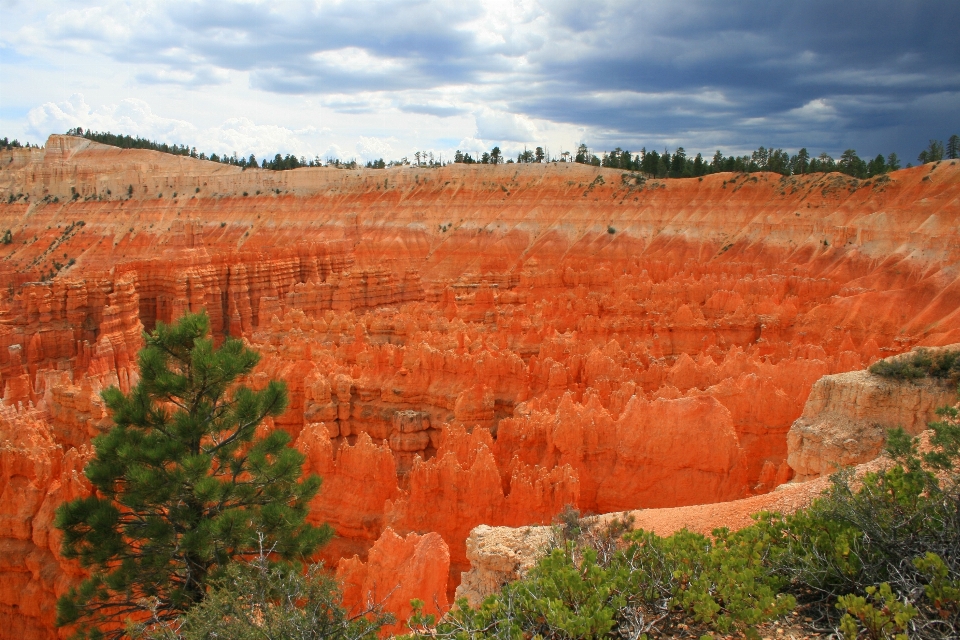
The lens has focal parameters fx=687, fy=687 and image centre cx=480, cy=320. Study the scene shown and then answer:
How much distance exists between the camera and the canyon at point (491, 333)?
14.3 metres

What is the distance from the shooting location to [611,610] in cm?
544

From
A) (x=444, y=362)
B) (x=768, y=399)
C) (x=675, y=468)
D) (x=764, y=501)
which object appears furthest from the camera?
(x=444, y=362)

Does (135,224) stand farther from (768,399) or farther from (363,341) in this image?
(768,399)

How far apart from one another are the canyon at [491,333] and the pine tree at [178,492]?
7.23 ft

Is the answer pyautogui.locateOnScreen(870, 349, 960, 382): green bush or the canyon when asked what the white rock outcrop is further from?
pyautogui.locateOnScreen(870, 349, 960, 382): green bush

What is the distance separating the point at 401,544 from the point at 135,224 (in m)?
80.8

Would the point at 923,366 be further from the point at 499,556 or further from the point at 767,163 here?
the point at 767,163

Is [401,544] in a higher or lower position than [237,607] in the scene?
lower

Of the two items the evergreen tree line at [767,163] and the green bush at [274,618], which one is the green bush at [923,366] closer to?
the green bush at [274,618]

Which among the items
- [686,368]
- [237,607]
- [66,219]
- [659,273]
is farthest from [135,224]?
[237,607]

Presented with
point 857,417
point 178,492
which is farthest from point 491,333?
point 178,492

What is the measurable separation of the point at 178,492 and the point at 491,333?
703 inches

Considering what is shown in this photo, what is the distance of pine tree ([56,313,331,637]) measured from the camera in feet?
32.2

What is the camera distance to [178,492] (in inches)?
392
